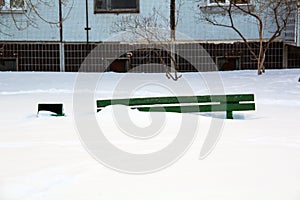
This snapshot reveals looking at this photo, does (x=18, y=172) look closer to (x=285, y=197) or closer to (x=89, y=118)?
(x=285, y=197)

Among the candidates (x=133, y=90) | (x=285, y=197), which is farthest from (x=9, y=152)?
(x=133, y=90)

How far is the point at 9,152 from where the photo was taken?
19.8 ft

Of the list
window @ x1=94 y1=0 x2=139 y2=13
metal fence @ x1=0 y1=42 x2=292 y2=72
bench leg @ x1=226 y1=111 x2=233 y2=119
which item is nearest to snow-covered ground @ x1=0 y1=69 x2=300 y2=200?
bench leg @ x1=226 y1=111 x2=233 y2=119

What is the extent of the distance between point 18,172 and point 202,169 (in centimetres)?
174

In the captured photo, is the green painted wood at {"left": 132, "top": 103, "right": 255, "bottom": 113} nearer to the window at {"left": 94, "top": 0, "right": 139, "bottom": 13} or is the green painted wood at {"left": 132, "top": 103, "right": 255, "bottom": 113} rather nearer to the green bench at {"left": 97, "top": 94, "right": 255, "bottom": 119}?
the green bench at {"left": 97, "top": 94, "right": 255, "bottom": 119}

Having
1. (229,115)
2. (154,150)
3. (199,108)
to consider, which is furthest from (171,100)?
(154,150)

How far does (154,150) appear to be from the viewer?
6.08 m

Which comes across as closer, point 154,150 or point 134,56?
point 154,150

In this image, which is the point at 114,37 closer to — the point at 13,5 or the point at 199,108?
the point at 13,5

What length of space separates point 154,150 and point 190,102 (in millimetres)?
2678

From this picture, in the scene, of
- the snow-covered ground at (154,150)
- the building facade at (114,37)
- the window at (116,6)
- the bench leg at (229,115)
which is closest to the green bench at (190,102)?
the bench leg at (229,115)

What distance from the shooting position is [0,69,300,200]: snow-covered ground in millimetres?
4668

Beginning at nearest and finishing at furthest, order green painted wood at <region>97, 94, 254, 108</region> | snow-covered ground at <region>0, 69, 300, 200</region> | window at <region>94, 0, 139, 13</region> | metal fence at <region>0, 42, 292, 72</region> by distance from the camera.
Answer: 1. snow-covered ground at <region>0, 69, 300, 200</region>
2. green painted wood at <region>97, 94, 254, 108</region>
3. metal fence at <region>0, 42, 292, 72</region>
4. window at <region>94, 0, 139, 13</region>

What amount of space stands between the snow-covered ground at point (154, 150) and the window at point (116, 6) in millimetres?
5550
